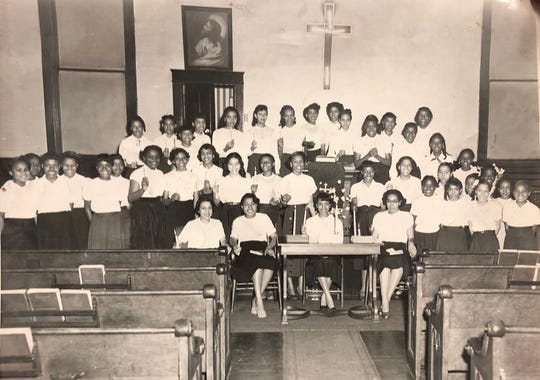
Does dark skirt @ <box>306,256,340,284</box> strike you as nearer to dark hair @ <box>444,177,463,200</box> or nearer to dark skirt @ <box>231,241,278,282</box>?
dark skirt @ <box>231,241,278,282</box>

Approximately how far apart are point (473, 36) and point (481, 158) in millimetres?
1936

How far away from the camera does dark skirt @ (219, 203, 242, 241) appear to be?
18.8ft

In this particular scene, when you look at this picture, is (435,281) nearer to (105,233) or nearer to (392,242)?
(392,242)

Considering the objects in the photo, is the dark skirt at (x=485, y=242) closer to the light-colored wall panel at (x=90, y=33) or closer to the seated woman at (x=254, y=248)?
the seated woman at (x=254, y=248)

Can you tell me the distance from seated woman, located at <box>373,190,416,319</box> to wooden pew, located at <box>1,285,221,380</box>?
2.39m

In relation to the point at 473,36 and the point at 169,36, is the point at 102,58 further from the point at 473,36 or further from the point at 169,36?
the point at 473,36

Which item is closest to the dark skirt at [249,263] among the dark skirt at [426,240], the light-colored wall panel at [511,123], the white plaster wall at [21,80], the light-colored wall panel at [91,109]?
the dark skirt at [426,240]

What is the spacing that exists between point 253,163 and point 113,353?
13.2ft

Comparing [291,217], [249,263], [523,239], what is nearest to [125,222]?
[249,263]

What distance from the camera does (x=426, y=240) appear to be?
210 inches

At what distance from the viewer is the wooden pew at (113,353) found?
7.66ft

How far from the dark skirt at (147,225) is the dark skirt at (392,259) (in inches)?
97.9

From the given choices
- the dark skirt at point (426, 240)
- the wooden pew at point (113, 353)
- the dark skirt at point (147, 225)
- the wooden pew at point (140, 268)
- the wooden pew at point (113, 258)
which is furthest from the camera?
the dark skirt at point (147, 225)

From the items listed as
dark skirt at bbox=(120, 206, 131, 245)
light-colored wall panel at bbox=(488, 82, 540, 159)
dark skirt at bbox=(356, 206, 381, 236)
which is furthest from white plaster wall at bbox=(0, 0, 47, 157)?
light-colored wall panel at bbox=(488, 82, 540, 159)
